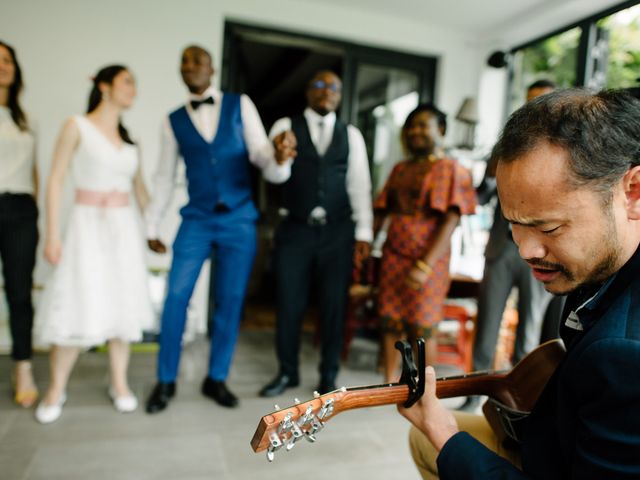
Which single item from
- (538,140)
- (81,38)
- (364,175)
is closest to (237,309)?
(364,175)

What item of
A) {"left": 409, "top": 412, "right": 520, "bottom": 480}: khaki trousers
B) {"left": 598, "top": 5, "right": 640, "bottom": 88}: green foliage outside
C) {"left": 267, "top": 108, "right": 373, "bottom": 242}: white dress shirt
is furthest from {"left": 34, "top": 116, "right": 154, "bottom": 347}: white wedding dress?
{"left": 598, "top": 5, "right": 640, "bottom": 88}: green foliage outside

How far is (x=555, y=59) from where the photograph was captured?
12.8 ft

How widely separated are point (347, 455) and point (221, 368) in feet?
2.65

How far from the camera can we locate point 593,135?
0.75 m

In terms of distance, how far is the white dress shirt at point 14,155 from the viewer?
219cm

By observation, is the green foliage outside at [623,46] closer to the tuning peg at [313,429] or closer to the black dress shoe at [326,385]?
the black dress shoe at [326,385]

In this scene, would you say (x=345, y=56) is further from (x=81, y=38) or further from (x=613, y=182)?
(x=613, y=182)

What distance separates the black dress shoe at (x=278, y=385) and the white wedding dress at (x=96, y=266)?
72 cm

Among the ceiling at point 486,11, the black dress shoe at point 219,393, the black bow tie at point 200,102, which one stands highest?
the ceiling at point 486,11

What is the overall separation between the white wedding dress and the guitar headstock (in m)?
1.56

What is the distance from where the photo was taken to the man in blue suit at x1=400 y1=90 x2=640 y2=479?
679 millimetres

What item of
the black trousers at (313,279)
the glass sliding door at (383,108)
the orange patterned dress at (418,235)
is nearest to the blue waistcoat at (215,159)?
the black trousers at (313,279)

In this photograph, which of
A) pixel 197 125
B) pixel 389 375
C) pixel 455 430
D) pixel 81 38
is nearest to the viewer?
pixel 455 430

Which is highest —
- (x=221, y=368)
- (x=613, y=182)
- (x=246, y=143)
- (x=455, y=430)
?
(x=246, y=143)
